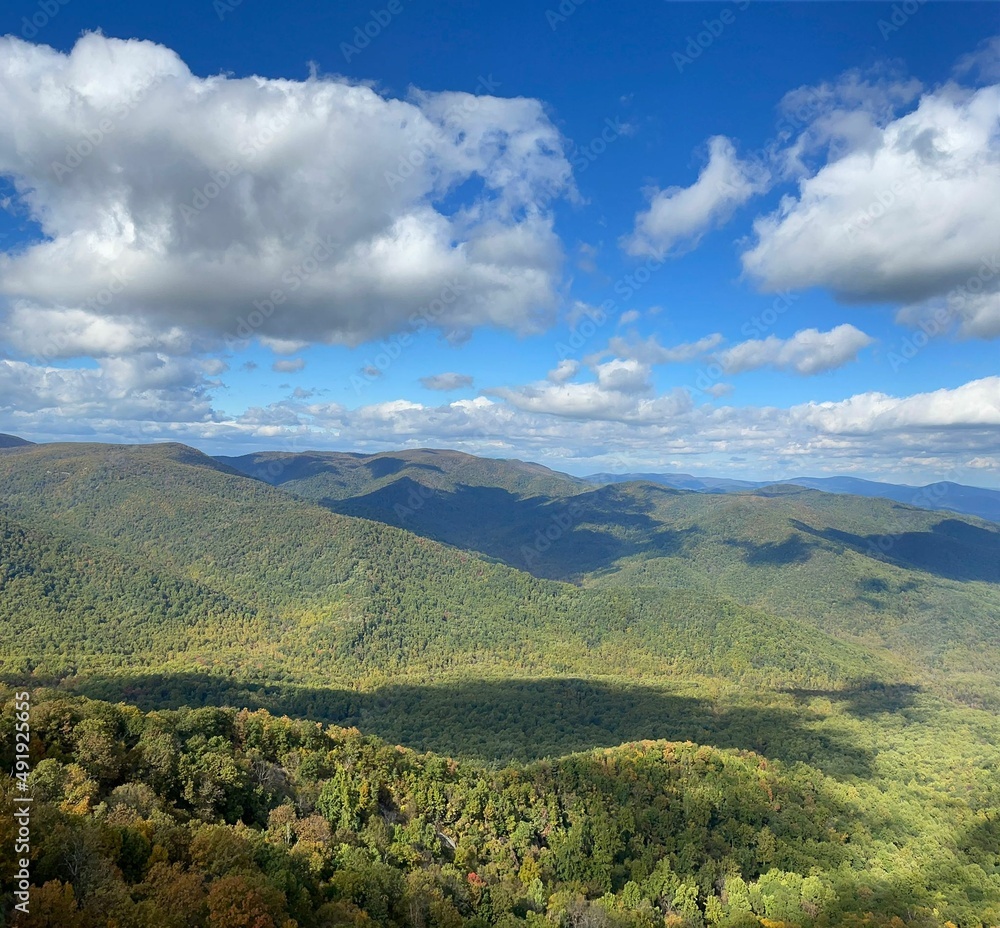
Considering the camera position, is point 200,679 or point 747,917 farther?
Result: point 200,679

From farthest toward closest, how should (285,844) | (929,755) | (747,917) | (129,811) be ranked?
1. (929,755)
2. (747,917)
3. (285,844)
4. (129,811)

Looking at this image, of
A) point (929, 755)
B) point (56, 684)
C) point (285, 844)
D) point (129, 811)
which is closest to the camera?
point (129, 811)

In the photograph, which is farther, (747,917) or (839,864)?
(839,864)

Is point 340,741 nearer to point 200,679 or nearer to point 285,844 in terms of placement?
point 285,844

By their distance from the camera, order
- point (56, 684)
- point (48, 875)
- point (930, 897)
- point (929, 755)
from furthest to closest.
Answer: point (56, 684) < point (929, 755) < point (930, 897) < point (48, 875)

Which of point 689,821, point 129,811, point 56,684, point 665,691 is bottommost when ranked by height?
point 665,691

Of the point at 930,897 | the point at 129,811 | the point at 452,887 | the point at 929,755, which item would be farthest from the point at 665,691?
the point at 129,811

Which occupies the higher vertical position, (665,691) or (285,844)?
(285,844)

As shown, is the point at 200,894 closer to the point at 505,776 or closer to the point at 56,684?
the point at 505,776

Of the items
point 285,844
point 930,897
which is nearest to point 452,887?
point 285,844
